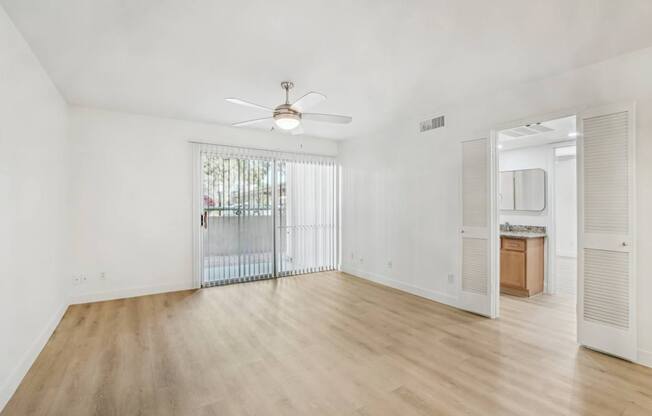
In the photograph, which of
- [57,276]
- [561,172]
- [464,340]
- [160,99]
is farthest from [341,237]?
[561,172]

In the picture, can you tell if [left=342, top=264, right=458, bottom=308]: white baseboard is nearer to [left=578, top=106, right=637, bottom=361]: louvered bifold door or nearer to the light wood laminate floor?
the light wood laminate floor

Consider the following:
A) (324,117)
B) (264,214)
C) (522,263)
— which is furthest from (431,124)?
(264,214)

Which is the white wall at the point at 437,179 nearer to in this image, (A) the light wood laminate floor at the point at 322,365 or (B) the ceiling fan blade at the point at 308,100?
(A) the light wood laminate floor at the point at 322,365

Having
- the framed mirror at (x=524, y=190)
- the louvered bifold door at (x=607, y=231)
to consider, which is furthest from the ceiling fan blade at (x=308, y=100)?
the framed mirror at (x=524, y=190)

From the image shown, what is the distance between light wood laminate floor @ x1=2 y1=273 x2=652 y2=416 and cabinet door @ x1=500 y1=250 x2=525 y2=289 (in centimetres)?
60

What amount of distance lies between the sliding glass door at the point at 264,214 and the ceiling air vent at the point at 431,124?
7.75 ft

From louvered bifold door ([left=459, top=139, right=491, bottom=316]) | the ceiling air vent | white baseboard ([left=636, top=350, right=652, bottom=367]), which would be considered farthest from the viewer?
the ceiling air vent

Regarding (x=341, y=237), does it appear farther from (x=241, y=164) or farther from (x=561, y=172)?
(x=561, y=172)

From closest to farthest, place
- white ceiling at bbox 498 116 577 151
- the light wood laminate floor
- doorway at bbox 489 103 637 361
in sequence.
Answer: the light wood laminate floor, doorway at bbox 489 103 637 361, white ceiling at bbox 498 116 577 151

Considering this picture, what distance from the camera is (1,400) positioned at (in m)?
2.13

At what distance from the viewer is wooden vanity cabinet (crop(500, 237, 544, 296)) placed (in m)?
4.81

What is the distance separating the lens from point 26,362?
103 inches

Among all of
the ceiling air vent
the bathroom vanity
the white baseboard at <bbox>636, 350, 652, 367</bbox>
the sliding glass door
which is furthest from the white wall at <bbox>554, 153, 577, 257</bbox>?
the sliding glass door

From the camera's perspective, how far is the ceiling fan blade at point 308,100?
292 cm
